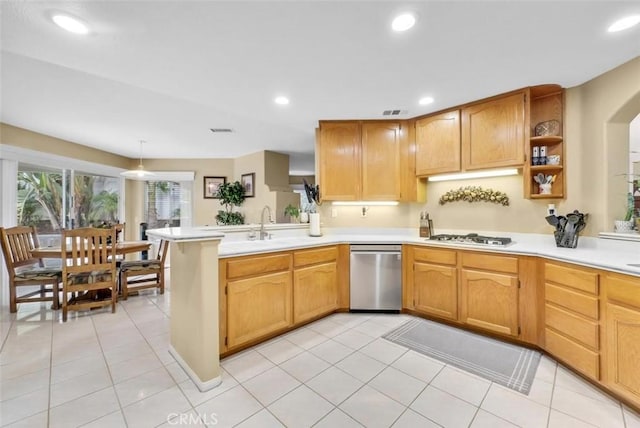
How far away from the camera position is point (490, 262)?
2387 mm

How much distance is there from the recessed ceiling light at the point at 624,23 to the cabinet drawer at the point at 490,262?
169 cm

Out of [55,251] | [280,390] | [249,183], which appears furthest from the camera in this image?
[249,183]

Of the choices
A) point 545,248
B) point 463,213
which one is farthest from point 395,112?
point 545,248

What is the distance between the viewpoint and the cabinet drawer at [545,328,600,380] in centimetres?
173

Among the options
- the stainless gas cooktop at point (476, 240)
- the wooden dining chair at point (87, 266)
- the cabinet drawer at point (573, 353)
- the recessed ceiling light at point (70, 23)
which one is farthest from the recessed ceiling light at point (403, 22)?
the wooden dining chair at point (87, 266)

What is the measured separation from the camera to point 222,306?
2.03m

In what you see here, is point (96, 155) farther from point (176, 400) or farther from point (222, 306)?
point (176, 400)

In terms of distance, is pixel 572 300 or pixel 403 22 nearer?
pixel 403 22

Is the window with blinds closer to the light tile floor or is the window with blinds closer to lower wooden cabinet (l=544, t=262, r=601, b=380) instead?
the light tile floor

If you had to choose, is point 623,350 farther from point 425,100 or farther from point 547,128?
point 425,100

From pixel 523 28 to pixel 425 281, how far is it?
7.34ft

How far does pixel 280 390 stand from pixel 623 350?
215 centimetres

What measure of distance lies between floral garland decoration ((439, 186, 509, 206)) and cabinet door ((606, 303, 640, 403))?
1.39 m

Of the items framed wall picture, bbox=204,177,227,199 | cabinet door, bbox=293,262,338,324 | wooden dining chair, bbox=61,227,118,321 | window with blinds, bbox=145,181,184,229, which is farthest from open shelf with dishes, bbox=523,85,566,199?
window with blinds, bbox=145,181,184,229
